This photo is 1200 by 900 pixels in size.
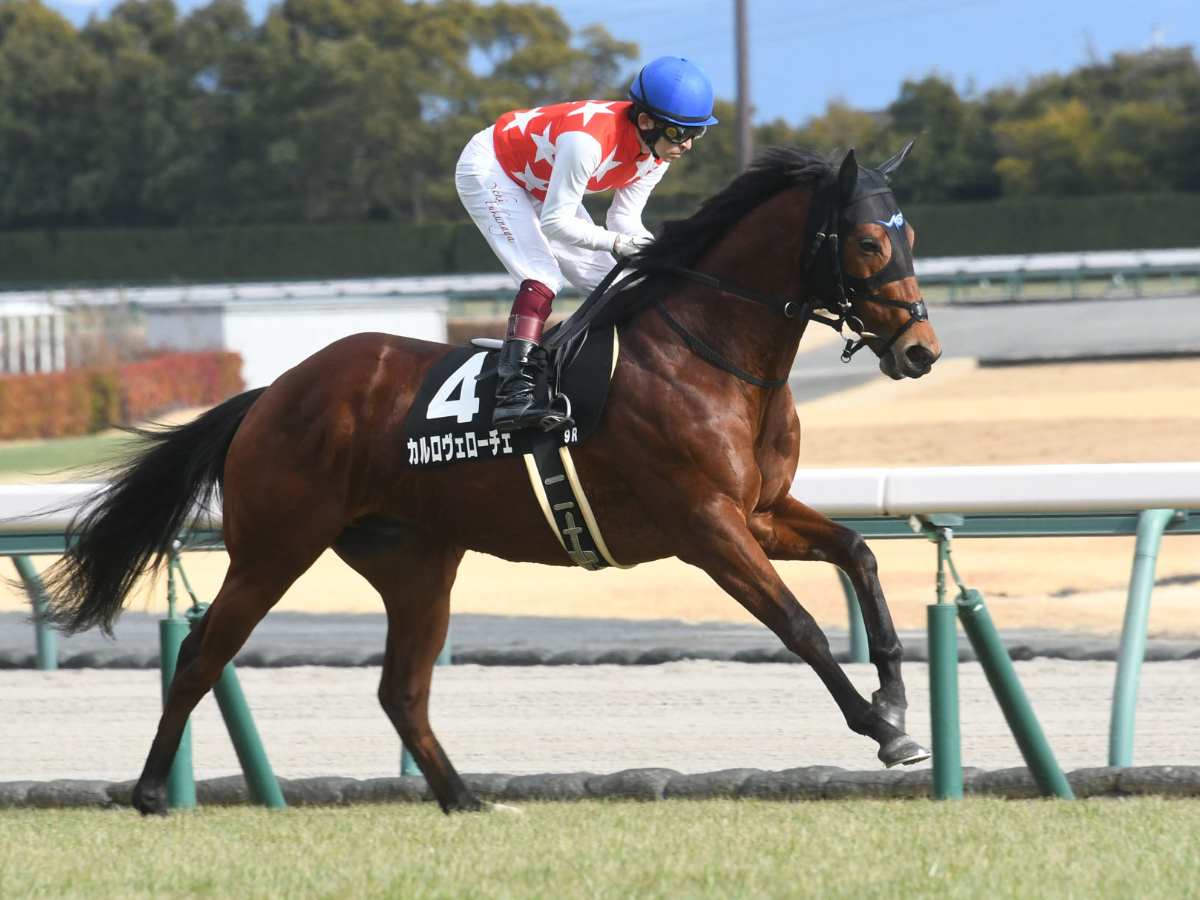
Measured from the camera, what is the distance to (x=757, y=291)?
4.23 m

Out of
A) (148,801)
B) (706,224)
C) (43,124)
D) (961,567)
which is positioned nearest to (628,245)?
(706,224)

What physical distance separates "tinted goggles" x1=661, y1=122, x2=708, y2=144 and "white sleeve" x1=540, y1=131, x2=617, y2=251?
0.62 ft

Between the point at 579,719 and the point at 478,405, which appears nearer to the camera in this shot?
the point at 478,405

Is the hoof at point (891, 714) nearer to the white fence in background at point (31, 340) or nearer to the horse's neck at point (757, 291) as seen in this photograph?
the horse's neck at point (757, 291)

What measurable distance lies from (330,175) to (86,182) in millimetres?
7218

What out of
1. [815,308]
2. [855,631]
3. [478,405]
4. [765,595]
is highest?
[815,308]

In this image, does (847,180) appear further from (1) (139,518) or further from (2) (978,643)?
(1) (139,518)

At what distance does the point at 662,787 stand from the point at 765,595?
2.59ft

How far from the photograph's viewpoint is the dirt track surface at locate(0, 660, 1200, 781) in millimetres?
5211

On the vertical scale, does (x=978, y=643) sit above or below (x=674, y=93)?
below

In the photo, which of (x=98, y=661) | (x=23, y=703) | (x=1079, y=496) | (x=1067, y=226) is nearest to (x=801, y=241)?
(x=1079, y=496)

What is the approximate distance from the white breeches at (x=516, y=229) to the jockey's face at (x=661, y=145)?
25 cm

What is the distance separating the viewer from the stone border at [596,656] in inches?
254

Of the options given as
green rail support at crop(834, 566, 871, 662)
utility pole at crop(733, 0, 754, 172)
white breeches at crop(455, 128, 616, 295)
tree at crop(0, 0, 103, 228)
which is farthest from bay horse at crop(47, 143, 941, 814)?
tree at crop(0, 0, 103, 228)
